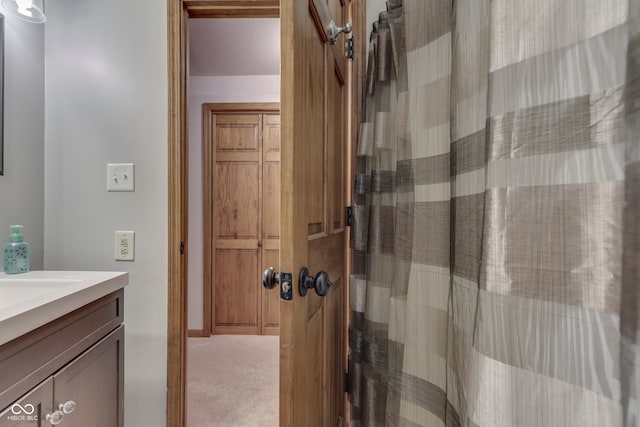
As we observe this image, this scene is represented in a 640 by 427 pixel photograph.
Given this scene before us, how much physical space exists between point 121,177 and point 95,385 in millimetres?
881

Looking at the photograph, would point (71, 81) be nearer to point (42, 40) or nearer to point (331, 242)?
point (42, 40)

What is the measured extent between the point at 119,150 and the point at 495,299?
5.36 feet

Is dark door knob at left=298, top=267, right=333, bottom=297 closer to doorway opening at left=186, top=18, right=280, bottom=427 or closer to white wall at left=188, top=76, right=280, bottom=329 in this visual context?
doorway opening at left=186, top=18, right=280, bottom=427

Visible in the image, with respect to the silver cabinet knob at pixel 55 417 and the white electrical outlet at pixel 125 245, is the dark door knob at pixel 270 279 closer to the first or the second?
the silver cabinet knob at pixel 55 417

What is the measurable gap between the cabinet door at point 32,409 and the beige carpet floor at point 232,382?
122 cm

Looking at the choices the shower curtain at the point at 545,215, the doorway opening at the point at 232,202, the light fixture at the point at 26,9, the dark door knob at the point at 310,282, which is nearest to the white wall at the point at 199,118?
the doorway opening at the point at 232,202

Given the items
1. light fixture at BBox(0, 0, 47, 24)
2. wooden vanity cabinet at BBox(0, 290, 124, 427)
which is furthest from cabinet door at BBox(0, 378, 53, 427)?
light fixture at BBox(0, 0, 47, 24)

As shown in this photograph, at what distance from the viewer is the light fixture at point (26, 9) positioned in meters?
1.27

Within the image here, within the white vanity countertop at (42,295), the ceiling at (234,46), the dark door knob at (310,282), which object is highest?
the ceiling at (234,46)

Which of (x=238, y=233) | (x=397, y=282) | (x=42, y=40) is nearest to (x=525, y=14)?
(x=397, y=282)

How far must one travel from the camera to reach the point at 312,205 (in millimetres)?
887

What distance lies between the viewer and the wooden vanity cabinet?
728 millimetres

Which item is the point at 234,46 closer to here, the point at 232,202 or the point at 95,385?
the point at 232,202

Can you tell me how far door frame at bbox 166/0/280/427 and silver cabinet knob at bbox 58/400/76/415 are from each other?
561 mm
